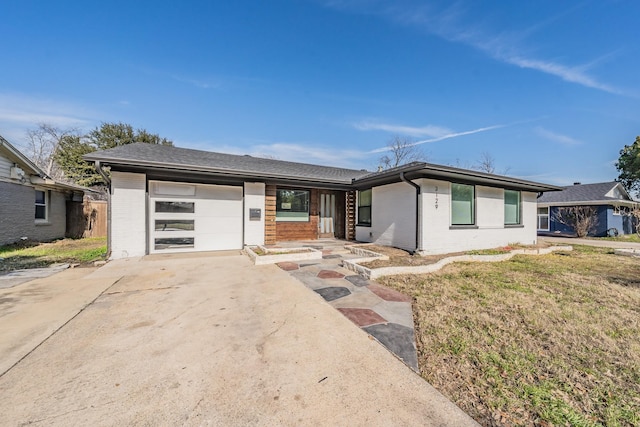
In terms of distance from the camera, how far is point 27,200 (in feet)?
30.2

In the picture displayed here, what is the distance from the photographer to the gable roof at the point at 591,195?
49.8 ft

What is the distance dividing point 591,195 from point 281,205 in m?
20.5

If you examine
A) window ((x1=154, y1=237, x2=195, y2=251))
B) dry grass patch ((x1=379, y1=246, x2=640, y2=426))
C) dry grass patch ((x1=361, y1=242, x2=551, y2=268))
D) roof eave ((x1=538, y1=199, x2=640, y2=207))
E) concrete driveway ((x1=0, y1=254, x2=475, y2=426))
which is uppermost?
roof eave ((x1=538, y1=199, x2=640, y2=207))

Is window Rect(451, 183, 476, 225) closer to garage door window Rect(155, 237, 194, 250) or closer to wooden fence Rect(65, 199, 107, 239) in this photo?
garage door window Rect(155, 237, 194, 250)

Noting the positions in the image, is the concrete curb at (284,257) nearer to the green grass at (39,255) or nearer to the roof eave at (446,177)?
the roof eave at (446,177)

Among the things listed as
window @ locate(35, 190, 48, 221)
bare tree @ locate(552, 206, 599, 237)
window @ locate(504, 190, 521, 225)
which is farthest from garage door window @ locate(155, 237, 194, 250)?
bare tree @ locate(552, 206, 599, 237)

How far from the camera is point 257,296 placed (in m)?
3.88

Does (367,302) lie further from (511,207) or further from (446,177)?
(511,207)

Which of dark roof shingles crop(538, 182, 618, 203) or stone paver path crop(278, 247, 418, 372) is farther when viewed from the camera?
dark roof shingles crop(538, 182, 618, 203)

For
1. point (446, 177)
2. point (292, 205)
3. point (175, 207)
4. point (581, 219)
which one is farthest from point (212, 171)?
point (581, 219)

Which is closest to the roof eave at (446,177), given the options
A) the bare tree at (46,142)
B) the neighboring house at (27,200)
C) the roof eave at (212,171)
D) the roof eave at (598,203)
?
the roof eave at (212,171)

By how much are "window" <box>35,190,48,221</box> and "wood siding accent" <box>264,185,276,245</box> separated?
31.6 ft

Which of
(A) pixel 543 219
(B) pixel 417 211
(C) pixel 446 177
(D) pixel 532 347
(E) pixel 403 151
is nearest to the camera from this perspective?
(D) pixel 532 347

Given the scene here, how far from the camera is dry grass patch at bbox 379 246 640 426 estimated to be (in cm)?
174
